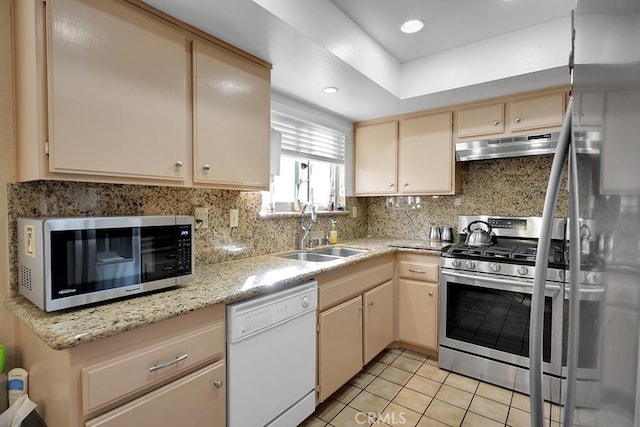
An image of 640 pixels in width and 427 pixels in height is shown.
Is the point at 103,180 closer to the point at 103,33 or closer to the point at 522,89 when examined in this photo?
the point at 103,33

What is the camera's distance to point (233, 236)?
2.11m

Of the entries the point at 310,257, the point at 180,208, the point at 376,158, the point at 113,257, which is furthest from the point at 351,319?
the point at 376,158

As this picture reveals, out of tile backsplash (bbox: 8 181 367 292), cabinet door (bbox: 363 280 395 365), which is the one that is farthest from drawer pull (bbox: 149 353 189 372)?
cabinet door (bbox: 363 280 395 365)

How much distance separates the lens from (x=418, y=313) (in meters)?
2.62

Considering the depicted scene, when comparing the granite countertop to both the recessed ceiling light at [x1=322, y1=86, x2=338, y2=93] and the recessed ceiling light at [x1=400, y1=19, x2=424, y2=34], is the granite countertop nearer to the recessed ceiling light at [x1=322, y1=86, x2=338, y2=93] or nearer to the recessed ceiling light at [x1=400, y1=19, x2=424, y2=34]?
the recessed ceiling light at [x1=322, y1=86, x2=338, y2=93]

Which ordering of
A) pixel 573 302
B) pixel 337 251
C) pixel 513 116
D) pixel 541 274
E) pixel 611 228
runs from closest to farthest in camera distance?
pixel 611 228
pixel 573 302
pixel 541 274
pixel 513 116
pixel 337 251

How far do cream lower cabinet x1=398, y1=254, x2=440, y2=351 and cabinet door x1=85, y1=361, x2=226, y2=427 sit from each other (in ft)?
5.86

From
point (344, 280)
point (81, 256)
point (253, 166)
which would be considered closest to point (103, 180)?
point (81, 256)

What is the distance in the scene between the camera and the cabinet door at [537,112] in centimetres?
225

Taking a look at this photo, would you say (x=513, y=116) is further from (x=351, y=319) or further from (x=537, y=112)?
(x=351, y=319)

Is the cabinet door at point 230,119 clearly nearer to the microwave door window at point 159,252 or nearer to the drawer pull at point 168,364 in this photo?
the microwave door window at point 159,252

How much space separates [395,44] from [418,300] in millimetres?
2006

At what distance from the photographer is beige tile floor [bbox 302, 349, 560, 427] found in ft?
6.10

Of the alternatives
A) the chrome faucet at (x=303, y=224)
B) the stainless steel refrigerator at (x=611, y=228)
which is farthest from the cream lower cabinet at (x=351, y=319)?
the stainless steel refrigerator at (x=611, y=228)
